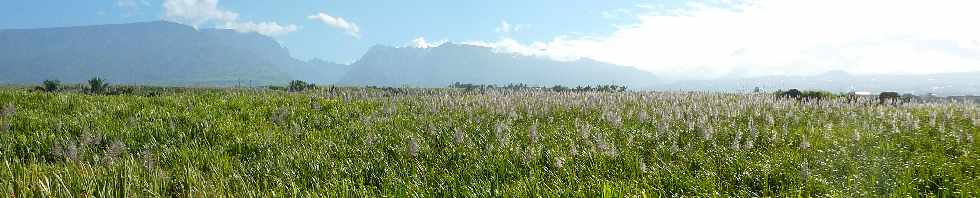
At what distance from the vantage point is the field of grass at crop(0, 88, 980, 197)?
12.9 feet

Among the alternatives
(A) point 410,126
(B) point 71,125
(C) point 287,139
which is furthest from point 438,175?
(B) point 71,125

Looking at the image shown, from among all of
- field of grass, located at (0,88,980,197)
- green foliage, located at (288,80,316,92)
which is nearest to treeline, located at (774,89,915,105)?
field of grass, located at (0,88,980,197)

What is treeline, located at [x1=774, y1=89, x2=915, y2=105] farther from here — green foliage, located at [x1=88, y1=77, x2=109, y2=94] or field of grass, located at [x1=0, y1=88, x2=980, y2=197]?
green foliage, located at [x1=88, y1=77, x2=109, y2=94]

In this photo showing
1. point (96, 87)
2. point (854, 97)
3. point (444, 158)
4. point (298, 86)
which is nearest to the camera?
point (444, 158)

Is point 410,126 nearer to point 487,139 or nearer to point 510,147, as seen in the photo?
point 487,139

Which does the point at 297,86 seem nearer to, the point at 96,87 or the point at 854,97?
the point at 96,87

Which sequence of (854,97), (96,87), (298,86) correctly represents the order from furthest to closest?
(96,87), (298,86), (854,97)

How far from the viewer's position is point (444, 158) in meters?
5.53

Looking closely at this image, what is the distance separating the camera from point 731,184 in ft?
14.4

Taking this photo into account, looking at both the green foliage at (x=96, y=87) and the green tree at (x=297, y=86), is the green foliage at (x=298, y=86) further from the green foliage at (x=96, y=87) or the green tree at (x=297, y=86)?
the green foliage at (x=96, y=87)

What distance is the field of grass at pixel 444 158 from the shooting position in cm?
394

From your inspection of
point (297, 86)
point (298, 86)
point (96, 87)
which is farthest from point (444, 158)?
point (96, 87)

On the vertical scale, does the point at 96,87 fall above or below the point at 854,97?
below

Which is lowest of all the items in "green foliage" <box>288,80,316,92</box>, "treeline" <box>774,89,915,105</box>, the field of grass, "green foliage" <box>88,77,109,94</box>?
"green foliage" <box>88,77,109,94</box>
